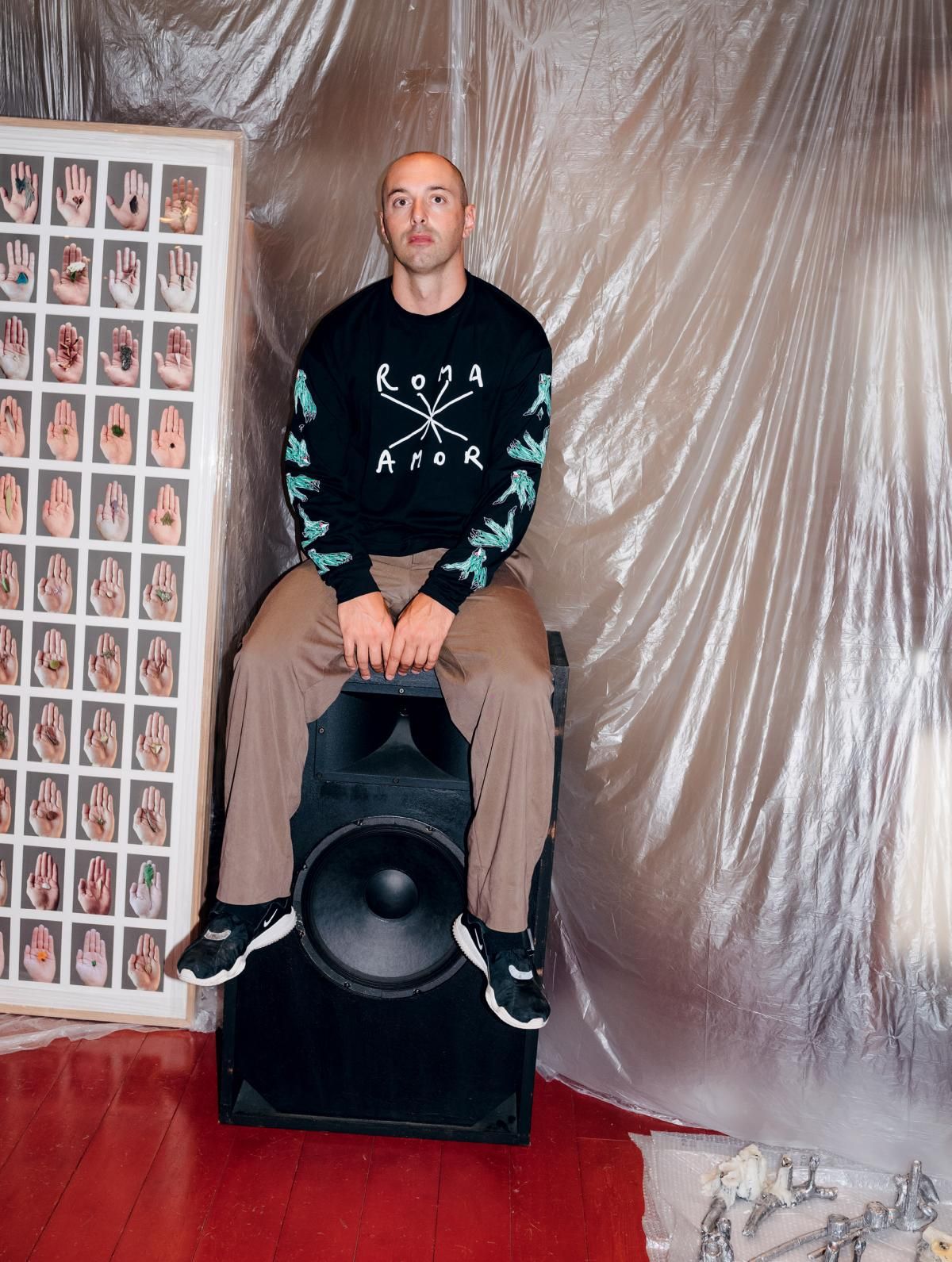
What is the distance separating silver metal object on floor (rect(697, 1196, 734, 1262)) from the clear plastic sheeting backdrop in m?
0.26

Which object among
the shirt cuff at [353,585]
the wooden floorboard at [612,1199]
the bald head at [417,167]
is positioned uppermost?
the bald head at [417,167]

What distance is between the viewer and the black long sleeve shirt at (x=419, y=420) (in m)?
1.77

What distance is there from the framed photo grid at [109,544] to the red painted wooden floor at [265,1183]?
0.27 metres

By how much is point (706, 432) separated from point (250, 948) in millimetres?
1157

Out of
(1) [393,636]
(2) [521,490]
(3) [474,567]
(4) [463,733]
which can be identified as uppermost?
(2) [521,490]

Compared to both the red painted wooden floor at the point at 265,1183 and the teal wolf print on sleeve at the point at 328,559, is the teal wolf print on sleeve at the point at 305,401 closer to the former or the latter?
the teal wolf print on sleeve at the point at 328,559

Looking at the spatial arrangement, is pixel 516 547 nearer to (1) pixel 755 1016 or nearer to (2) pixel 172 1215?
(1) pixel 755 1016

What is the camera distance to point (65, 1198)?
1.58 meters

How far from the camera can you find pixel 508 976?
1.59 m

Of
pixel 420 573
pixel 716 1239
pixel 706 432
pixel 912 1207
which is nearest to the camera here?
pixel 716 1239

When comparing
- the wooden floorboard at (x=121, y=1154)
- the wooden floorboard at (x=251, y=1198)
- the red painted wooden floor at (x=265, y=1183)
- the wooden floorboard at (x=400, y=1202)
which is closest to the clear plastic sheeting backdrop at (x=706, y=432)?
the red painted wooden floor at (x=265, y=1183)

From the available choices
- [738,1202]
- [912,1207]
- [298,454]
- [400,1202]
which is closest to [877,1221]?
[912,1207]

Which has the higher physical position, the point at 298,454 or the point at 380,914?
the point at 298,454

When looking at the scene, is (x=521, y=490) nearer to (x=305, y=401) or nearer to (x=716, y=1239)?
(x=305, y=401)
